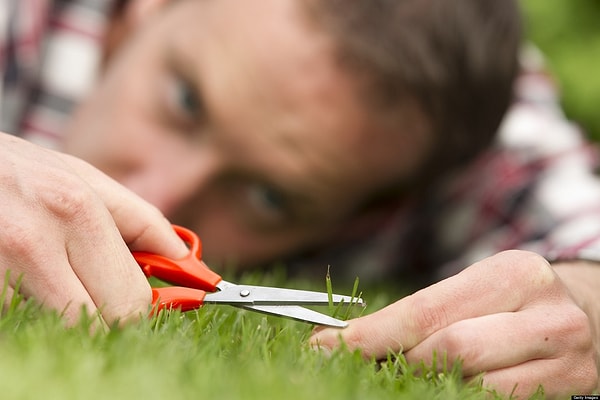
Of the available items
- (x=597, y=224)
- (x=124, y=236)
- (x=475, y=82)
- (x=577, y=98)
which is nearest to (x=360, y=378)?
(x=124, y=236)

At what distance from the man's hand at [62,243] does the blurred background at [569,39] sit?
13.4ft

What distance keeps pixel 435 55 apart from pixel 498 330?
1.28m

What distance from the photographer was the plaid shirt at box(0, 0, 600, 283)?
274 cm

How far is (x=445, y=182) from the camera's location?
3.05 meters

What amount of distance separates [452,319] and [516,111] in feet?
7.43

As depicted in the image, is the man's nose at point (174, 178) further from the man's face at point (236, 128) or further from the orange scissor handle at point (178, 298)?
the orange scissor handle at point (178, 298)

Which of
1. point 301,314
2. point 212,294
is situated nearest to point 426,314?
point 301,314

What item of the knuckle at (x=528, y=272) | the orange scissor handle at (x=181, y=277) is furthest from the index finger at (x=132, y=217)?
the knuckle at (x=528, y=272)

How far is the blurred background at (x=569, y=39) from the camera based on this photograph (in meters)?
4.80

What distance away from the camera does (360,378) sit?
3.44ft

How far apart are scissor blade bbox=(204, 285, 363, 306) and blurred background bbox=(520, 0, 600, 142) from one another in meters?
3.89

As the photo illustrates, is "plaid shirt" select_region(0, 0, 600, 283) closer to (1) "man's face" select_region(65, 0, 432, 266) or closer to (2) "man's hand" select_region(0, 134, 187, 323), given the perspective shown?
(1) "man's face" select_region(65, 0, 432, 266)

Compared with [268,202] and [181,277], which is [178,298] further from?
[268,202]

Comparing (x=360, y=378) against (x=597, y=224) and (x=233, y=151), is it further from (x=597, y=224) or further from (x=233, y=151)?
(x=597, y=224)
